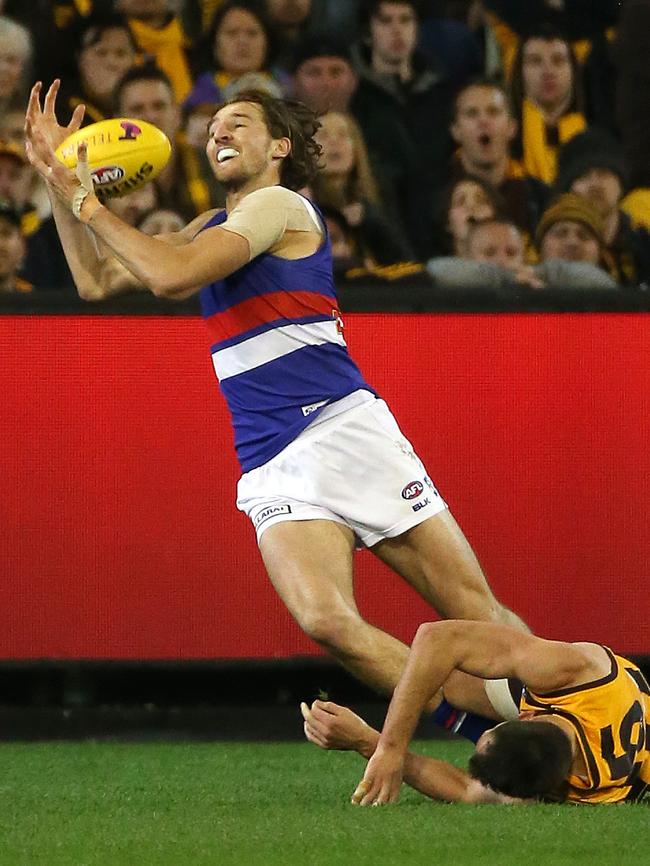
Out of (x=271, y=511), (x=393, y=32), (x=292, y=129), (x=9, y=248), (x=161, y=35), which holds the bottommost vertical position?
(x=271, y=511)

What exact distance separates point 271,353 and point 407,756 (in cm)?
135

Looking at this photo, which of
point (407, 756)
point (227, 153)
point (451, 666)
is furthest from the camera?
point (227, 153)

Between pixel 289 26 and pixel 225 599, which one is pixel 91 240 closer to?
pixel 225 599

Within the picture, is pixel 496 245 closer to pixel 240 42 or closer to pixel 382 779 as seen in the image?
pixel 240 42

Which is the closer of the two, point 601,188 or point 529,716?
point 529,716

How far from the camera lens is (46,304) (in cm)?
682

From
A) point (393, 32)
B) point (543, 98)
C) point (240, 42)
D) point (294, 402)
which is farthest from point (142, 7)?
point (294, 402)

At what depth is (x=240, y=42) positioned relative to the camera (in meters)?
7.41

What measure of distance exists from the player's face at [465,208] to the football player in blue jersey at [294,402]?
5.79 feet

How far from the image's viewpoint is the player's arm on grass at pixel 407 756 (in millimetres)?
4637

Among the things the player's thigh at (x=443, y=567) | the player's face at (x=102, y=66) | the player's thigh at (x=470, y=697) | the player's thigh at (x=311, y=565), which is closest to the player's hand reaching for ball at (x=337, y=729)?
the player's thigh at (x=311, y=565)

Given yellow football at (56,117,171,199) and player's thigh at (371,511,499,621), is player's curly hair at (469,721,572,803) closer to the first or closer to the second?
player's thigh at (371,511,499,621)

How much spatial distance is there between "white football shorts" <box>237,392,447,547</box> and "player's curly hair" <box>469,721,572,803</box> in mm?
888

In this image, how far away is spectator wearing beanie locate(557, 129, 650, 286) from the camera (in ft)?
23.6
